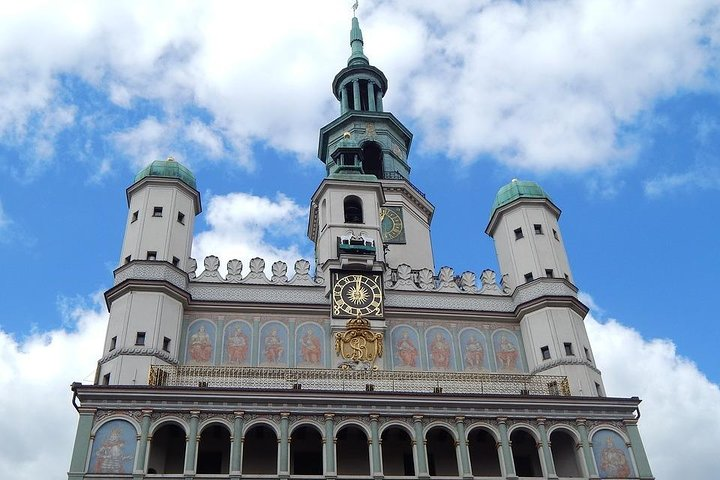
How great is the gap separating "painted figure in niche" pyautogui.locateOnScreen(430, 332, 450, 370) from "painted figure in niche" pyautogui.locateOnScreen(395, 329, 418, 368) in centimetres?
77

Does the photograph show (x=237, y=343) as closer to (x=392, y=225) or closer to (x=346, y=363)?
(x=346, y=363)

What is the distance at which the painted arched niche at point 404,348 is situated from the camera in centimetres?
3206

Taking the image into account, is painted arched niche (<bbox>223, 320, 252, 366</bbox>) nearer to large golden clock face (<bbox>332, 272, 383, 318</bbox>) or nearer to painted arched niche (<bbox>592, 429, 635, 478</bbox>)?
large golden clock face (<bbox>332, 272, 383, 318</bbox>)

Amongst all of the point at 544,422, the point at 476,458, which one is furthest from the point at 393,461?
the point at 544,422

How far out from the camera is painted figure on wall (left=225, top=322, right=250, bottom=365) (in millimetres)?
31453

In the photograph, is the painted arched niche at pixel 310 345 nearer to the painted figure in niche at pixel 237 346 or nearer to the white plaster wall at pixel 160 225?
the painted figure in niche at pixel 237 346

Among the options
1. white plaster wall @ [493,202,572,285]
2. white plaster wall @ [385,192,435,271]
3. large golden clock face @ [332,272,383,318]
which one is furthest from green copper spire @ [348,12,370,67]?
large golden clock face @ [332,272,383,318]

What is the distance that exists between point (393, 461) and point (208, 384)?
7403mm

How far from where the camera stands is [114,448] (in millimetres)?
25953

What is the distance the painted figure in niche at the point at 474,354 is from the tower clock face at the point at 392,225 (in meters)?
9.94

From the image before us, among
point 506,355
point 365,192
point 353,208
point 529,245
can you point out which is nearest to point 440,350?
point 506,355

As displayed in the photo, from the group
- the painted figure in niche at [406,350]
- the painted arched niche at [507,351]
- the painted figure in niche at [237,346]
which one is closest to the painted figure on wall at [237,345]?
the painted figure in niche at [237,346]

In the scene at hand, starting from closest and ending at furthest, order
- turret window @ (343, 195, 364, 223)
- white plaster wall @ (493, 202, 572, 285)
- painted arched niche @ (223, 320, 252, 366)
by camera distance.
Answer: painted arched niche @ (223, 320, 252, 366), white plaster wall @ (493, 202, 572, 285), turret window @ (343, 195, 364, 223)

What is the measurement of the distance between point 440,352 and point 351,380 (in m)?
4.87
